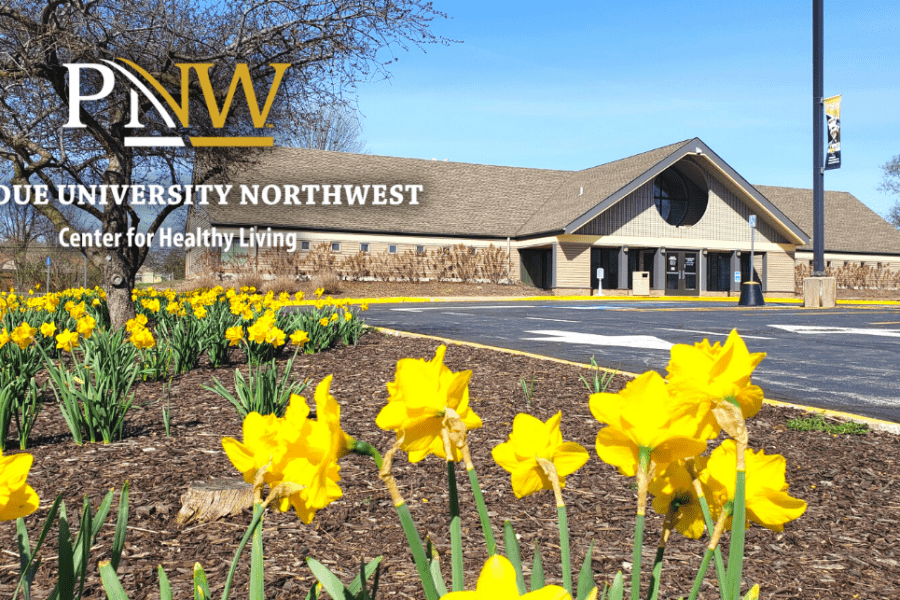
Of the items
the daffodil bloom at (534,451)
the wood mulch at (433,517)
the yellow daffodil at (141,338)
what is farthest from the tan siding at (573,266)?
the daffodil bloom at (534,451)

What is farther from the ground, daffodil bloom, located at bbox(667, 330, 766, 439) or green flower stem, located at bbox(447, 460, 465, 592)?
daffodil bloom, located at bbox(667, 330, 766, 439)

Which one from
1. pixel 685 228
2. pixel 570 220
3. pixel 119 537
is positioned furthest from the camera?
pixel 685 228

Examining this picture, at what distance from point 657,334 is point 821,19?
44.6 feet

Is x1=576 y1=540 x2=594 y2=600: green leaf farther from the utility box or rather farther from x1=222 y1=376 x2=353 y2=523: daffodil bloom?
the utility box

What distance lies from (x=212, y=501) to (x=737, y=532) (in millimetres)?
2153

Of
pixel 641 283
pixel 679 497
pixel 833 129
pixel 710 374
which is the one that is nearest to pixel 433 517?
pixel 679 497

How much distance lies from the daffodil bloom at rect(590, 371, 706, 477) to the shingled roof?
125 feet

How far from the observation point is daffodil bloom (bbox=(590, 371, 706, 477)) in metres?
0.92

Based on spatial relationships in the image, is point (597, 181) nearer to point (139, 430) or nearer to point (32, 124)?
point (32, 124)

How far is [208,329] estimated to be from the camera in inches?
258

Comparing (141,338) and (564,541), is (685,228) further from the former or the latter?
(564,541)

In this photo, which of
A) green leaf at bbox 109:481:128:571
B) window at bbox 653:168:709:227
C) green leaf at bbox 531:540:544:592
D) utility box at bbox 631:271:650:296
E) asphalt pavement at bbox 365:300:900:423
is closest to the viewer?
green leaf at bbox 531:540:544:592

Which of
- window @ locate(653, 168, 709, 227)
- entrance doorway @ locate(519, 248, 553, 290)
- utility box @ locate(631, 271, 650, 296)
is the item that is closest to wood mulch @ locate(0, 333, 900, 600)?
utility box @ locate(631, 271, 650, 296)

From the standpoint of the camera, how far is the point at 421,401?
3.16 feet
